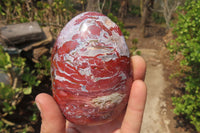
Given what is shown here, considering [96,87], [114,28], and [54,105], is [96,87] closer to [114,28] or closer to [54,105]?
[54,105]

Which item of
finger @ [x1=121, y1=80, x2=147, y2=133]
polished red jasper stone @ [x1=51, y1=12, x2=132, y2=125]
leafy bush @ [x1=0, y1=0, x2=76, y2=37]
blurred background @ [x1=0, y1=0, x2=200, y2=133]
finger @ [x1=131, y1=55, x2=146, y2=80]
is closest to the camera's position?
polished red jasper stone @ [x1=51, y1=12, x2=132, y2=125]

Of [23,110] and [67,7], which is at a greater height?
[67,7]

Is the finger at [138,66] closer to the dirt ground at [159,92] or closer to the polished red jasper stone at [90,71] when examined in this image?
the polished red jasper stone at [90,71]

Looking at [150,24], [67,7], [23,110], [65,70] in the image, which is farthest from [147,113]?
[150,24]

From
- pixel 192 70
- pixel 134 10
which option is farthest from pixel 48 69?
pixel 134 10

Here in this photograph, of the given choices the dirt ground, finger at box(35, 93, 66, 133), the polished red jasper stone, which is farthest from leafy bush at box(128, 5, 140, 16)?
finger at box(35, 93, 66, 133)

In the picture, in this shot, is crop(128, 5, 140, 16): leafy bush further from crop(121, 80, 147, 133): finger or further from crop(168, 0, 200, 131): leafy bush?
crop(121, 80, 147, 133): finger
